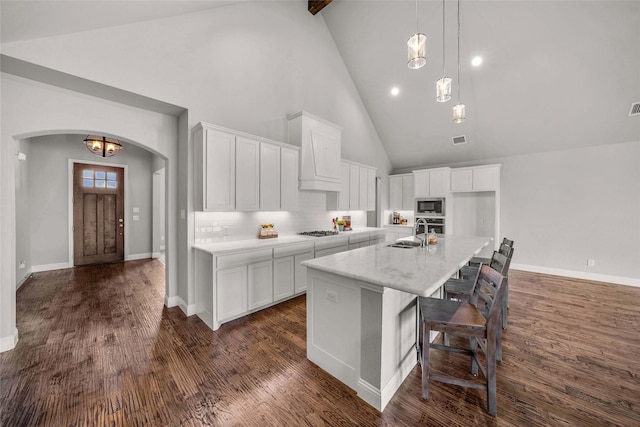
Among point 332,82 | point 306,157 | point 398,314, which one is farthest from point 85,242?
point 398,314

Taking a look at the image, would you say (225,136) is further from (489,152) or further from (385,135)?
(489,152)

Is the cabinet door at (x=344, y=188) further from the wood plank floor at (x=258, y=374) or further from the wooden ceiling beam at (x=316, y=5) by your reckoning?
the wooden ceiling beam at (x=316, y=5)

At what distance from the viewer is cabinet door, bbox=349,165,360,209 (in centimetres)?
547

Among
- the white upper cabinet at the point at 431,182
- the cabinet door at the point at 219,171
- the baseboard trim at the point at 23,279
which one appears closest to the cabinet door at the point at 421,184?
the white upper cabinet at the point at 431,182

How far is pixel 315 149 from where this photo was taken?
443 cm

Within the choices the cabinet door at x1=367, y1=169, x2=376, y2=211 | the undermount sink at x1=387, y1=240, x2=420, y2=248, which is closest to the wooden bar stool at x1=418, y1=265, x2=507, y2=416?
the undermount sink at x1=387, y1=240, x2=420, y2=248

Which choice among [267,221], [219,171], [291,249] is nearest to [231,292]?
[291,249]

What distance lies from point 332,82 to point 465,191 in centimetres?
408

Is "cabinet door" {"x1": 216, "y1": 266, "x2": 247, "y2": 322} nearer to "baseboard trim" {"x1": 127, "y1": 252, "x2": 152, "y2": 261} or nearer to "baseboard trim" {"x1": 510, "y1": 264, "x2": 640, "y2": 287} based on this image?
"baseboard trim" {"x1": 127, "y1": 252, "x2": 152, "y2": 261}

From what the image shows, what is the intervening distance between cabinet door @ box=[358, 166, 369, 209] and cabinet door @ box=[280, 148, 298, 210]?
2.08m

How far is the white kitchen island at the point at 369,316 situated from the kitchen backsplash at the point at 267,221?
1.93m

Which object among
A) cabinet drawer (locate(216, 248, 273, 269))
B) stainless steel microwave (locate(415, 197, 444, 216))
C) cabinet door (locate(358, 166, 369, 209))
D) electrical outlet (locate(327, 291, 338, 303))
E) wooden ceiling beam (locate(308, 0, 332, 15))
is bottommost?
electrical outlet (locate(327, 291, 338, 303))

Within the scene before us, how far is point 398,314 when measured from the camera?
191 centimetres

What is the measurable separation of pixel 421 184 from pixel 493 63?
2.90 m
